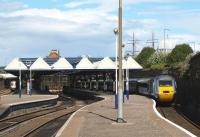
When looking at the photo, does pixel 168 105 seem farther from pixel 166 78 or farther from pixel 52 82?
pixel 52 82

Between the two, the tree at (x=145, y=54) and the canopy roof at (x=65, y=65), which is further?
the tree at (x=145, y=54)

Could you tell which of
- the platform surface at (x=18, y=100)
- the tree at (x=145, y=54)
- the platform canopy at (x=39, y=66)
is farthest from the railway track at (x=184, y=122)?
the tree at (x=145, y=54)

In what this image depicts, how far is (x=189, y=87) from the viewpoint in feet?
202

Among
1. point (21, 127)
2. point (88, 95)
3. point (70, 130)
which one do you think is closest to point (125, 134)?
point (70, 130)

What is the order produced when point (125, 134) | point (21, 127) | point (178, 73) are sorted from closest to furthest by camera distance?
point (125, 134)
point (21, 127)
point (178, 73)

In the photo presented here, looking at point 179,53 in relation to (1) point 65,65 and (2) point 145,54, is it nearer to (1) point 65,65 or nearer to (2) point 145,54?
(1) point 65,65

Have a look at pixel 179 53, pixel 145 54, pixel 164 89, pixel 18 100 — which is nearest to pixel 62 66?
pixel 179 53

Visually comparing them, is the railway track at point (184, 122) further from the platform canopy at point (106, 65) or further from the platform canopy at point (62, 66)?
the platform canopy at point (62, 66)

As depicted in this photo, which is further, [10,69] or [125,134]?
[10,69]

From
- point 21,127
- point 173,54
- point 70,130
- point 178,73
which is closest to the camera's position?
point 70,130

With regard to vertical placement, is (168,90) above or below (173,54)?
below

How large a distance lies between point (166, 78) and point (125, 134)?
111 ft

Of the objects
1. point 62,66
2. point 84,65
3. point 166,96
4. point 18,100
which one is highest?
point 84,65

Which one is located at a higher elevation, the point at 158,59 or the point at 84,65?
the point at 158,59
